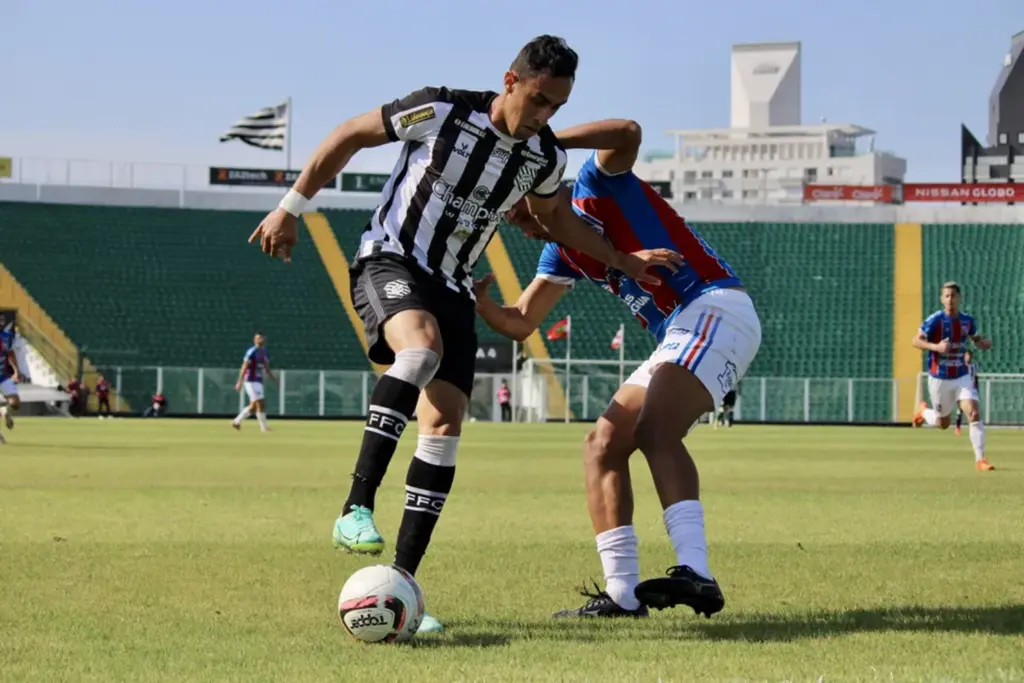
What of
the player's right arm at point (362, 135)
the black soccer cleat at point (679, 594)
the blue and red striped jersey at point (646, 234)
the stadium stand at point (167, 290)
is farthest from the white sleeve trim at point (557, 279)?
the stadium stand at point (167, 290)

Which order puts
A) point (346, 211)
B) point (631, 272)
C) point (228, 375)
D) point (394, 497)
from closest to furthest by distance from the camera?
point (631, 272) → point (394, 497) → point (228, 375) → point (346, 211)

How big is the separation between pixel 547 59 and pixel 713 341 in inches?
57.9

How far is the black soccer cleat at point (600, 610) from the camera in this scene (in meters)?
6.42

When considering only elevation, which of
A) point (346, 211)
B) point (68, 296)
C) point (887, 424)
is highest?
point (346, 211)

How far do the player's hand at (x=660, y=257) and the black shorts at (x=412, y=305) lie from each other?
32.0 inches

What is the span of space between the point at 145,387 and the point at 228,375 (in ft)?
8.85

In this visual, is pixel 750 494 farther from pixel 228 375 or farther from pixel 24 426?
pixel 228 375

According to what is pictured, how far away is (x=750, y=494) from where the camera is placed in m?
14.9

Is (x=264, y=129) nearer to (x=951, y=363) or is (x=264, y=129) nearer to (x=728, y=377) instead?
(x=951, y=363)

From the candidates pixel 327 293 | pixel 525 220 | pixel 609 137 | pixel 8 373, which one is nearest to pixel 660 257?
pixel 609 137

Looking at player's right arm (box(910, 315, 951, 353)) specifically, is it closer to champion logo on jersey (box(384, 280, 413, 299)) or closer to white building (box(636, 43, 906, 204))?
champion logo on jersey (box(384, 280, 413, 299))

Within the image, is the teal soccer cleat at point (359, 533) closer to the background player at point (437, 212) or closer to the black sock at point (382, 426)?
the black sock at point (382, 426)

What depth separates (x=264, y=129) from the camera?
64625mm

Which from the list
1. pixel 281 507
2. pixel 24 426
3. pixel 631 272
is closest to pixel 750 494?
pixel 281 507
